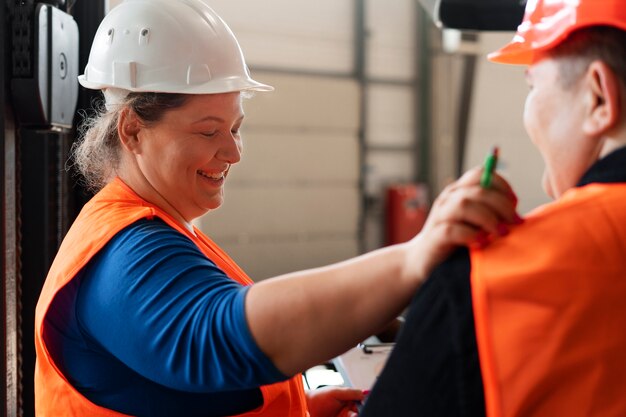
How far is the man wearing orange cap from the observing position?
2.39ft

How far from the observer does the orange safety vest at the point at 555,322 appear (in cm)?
73

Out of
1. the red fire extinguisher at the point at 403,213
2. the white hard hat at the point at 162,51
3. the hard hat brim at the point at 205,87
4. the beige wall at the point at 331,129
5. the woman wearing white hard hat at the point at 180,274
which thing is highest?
the white hard hat at the point at 162,51

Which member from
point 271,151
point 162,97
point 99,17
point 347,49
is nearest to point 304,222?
point 271,151

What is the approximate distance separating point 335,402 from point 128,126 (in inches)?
34.4

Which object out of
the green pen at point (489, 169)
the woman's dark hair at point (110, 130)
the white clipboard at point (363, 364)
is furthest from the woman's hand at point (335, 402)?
the green pen at point (489, 169)

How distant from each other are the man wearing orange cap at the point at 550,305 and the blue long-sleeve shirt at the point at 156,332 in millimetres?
292

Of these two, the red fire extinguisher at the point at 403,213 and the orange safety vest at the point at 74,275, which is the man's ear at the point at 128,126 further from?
the red fire extinguisher at the point at 403,213

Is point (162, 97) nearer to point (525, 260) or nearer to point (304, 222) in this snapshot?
point (525, 260)

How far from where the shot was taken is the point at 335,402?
170 cm

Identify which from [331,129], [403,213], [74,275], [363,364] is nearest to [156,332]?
[74,275]

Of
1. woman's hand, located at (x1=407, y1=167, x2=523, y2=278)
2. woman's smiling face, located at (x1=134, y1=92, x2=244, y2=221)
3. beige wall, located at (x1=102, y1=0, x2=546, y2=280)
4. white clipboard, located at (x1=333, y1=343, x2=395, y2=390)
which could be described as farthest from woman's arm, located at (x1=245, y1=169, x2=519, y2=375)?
beige wall, located at (x1=102, y1=0, x2=546, y2=280)

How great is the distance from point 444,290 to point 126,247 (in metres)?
0.64

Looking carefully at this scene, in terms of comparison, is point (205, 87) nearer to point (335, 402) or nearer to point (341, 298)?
point (341, 298)

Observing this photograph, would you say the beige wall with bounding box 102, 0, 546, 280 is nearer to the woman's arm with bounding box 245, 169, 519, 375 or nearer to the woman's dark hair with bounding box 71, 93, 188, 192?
the woman's dark hair with bounding box 71, 93, 188, 192
